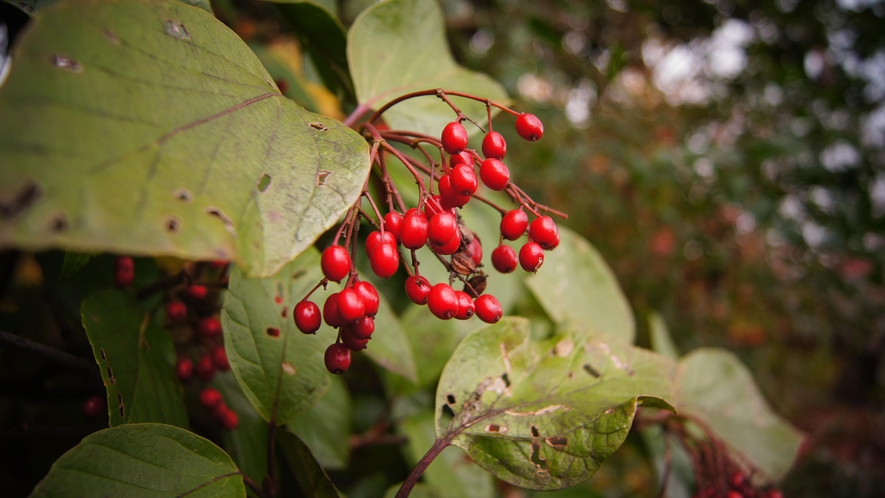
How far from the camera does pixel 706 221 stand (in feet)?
8.73

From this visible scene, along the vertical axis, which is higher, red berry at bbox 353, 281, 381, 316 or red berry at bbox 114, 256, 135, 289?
red berry at bbox 353, 281, 381, 316

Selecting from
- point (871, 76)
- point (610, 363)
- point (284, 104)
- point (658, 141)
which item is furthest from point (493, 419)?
point (871, 76)

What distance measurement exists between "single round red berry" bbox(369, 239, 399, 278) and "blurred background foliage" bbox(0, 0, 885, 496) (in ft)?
4.75

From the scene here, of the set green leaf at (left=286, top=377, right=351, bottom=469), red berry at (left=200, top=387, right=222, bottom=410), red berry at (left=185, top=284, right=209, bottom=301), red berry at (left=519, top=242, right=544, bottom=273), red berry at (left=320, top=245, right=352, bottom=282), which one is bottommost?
green leaf at (left=286, top=377, right=351, bottom=469)

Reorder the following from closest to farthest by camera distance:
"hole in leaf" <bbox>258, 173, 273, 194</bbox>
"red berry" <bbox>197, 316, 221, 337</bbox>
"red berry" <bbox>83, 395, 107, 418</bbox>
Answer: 1. "hole in leaf" <bbox>258, 173, 273, 194</bbox>
2. "red berry" <bbox>83, 395, 107, 418</bbox>
3. "red berry" <bbox>197, 316, 221, 337</bbox>

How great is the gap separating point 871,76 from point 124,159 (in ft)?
12.0

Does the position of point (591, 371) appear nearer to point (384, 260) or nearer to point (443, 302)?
point (443, 302)

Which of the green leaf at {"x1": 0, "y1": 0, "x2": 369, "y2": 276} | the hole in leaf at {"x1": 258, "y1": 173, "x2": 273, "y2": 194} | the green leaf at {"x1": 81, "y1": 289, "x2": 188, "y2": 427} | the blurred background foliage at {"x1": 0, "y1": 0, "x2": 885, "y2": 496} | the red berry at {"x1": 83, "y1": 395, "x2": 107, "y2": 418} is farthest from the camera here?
the blurred background foliage at {"x1": 0, "y1": 0, "x2": 885, "y2": 496}

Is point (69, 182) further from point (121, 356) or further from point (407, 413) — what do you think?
point (407, 413)

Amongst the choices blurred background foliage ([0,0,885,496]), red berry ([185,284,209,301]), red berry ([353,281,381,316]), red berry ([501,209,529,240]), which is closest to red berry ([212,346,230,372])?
red berry ([185,284,209,301])

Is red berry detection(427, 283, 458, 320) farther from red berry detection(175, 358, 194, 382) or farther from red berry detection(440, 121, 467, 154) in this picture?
red berry detection(175, 358, 194, 382)

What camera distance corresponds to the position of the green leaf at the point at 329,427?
1079mm

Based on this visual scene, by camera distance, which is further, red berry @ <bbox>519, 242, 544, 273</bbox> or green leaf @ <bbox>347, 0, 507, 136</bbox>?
green leaf @ <bbox>347, 0, 507, 136</bbox>

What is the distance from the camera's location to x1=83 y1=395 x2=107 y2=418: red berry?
88 cm
